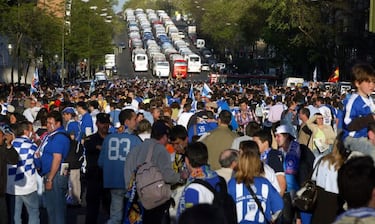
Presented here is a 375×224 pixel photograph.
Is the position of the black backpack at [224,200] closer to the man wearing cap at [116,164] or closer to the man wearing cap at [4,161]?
the man wearing cap at [4,161]

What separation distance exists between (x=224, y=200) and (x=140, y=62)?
373 ft

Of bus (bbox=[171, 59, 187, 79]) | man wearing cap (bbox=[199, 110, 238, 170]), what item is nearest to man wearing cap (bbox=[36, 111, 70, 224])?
man wearing cap (bbox=[199, 110, 238, 170])

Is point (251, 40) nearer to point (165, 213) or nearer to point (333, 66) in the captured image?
point (333, 66)

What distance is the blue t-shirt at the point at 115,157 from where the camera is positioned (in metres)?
12.1

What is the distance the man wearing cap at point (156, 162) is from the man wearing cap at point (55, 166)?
1.57 metres

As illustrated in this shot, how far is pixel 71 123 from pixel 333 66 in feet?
233

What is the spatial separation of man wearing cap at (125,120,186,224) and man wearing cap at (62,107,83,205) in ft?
9.39

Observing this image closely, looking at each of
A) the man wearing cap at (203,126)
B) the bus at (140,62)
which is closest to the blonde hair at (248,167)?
the man wearing cap at (203,126)

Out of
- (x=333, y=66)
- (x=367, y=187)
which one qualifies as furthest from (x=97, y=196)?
(x=333, y=66)

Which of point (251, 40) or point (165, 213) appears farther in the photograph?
point (251, 40)

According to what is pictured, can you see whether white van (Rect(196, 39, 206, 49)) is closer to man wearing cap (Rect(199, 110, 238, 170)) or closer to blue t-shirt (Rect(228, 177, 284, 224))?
man wearing cap (Rect(199, 110, 238, 170))

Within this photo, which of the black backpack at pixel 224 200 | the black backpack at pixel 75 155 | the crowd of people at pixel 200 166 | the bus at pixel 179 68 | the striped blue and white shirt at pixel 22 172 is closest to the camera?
the crowd of people at pixel 200 166

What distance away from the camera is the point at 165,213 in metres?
10.9

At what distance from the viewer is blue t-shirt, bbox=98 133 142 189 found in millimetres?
12102
